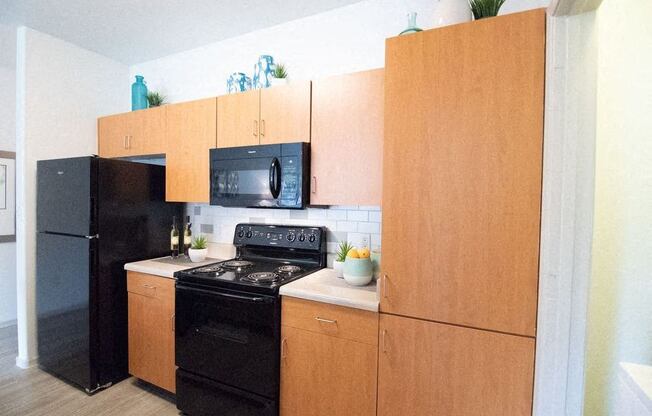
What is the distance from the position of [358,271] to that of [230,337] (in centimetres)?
79

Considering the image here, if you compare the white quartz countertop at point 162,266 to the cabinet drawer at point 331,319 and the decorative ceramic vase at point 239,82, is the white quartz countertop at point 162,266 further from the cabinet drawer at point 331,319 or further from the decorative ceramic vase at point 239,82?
the decorative ceramic vase at point 239,82

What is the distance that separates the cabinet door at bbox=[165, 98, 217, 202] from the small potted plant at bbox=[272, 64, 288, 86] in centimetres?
45

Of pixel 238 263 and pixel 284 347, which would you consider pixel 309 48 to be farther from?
pixel 284 347

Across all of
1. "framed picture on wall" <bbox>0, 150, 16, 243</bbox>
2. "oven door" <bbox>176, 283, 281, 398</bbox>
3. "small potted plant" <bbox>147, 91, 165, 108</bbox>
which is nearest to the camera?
"oven door" <bbox>176, 283, 281, 398</bbox>

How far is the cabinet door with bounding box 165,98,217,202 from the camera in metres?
2.18

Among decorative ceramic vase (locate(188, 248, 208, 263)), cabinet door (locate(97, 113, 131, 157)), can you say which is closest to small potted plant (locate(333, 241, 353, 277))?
decorative ceramic vase (locate(188, 248, 208, 263))

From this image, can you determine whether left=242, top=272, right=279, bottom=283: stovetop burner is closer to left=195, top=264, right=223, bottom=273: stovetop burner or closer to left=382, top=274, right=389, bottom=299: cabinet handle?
left=195, top=264, right=223, bottom=273: stovetop burner

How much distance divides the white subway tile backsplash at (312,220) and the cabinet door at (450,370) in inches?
A: 28.1

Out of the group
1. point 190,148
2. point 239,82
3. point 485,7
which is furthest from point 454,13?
point 190,148

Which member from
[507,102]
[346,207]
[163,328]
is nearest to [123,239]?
[163,328]

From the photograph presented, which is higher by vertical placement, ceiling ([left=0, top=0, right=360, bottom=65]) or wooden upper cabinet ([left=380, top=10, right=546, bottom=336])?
ceiling ([left=0, top=0, right=360, bottom=65])

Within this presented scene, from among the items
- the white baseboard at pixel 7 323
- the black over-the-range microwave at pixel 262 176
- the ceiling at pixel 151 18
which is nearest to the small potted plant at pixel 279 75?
the ceiling at pixel 151 18

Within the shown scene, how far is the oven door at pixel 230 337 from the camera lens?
1.59 m

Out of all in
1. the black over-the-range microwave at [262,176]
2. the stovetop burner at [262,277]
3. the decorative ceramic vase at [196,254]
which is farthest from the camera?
the decorative ceramic vase at [196,254]
